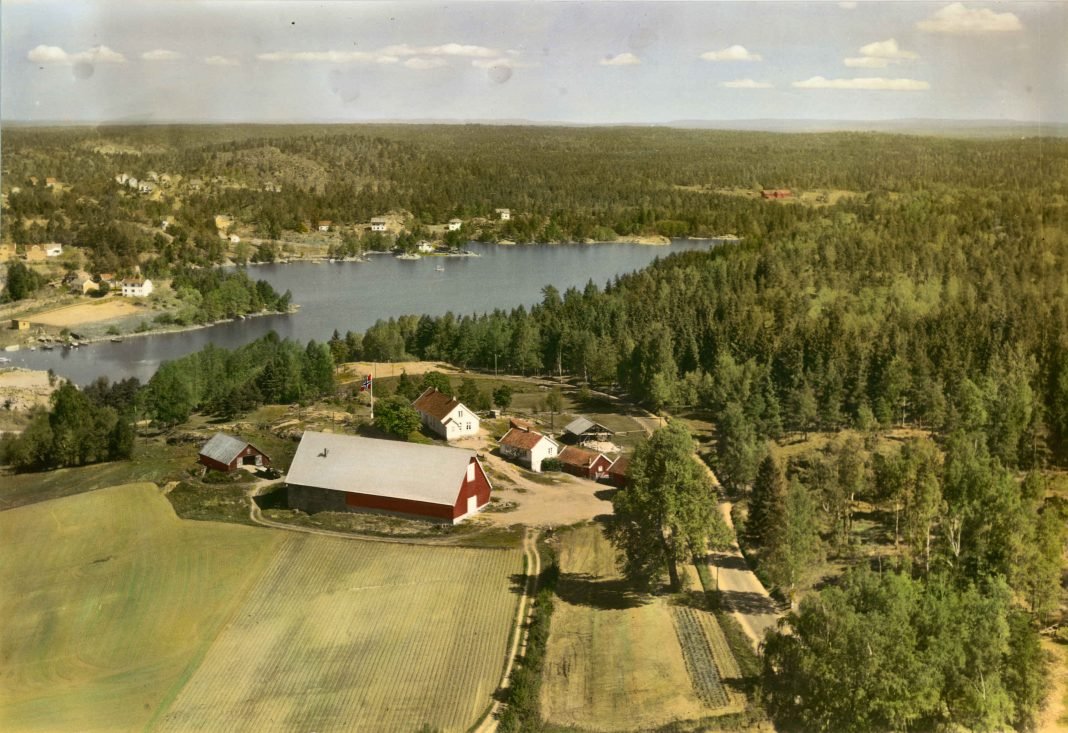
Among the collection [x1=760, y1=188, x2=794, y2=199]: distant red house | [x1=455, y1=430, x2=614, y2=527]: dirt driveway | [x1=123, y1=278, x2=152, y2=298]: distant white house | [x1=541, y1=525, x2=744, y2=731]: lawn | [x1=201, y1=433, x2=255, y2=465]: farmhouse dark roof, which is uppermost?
[x1=760, y1=188, x2=794, y2=199]: distant red house

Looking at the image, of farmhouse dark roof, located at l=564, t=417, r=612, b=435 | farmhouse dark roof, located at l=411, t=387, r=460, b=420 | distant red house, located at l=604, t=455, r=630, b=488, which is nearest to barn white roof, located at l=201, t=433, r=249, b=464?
farmhouse dark roof, located at l=411, t=387, r=460, b=420

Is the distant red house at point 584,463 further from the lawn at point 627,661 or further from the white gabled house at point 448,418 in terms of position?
the lawn at point 627,661

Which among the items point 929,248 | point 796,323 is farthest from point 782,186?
point 796,323

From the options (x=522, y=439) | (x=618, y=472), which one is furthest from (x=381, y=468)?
(x=618, y=472)

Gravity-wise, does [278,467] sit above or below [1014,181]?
below

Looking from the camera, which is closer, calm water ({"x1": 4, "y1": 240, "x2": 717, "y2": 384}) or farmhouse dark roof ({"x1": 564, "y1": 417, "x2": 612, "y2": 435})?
farmhouse dark roof ({"x1": 564, "y1": 417, "x2": 612, "y2": 435})

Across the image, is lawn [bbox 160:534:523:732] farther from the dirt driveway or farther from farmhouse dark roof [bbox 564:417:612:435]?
farmhouse dark roof [bbox 564:417:612:435]

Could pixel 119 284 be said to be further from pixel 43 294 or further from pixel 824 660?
pixel 824 660
